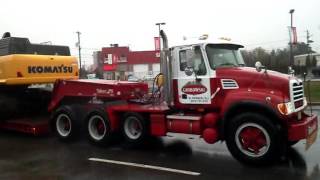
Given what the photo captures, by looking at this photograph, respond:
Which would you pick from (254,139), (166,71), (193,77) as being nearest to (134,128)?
(166,71)

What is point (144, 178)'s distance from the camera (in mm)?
8258

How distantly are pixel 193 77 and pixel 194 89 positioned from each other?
263 millimetres

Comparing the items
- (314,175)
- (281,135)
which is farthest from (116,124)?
(314,175)

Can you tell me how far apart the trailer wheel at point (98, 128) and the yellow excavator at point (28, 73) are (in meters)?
2.88

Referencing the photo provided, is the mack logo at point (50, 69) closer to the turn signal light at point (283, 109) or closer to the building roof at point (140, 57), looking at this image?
the turn signal light at point (283, 109)

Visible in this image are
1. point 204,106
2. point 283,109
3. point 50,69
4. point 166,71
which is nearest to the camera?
point 283,109

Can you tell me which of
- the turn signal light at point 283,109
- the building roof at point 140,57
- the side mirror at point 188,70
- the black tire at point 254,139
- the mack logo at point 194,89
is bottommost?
the black tire at point 254,139

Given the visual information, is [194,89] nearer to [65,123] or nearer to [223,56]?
[223,56]

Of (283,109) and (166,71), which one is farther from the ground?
(166,71)

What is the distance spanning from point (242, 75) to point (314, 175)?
2.53 m

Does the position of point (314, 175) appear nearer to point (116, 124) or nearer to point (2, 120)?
point (116, 124)

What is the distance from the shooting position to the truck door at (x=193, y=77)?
995cm

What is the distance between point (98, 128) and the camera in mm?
12109

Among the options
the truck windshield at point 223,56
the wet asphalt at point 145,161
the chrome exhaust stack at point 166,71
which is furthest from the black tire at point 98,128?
the truck windshield at point 223,56
